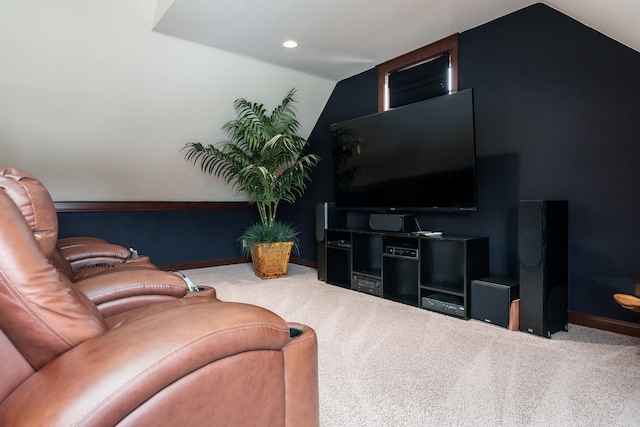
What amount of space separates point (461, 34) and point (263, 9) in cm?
183

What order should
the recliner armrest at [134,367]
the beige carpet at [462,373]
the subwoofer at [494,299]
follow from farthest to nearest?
1. the subwoofer at [494,299]
2. the beige carpet at [462,373]
3. the recliner armrest at [134,367]

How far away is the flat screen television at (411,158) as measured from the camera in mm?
3219

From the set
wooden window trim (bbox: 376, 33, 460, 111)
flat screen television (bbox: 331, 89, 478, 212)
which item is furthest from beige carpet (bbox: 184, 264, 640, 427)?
wooden window trim (bbox: 376, 33, 460, 111)

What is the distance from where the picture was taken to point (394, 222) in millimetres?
3764

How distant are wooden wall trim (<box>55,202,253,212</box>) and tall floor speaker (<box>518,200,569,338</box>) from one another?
14.0 feet

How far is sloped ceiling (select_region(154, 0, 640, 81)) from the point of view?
3000 mm

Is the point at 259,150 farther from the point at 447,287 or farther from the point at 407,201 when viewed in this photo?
the point at 447,287

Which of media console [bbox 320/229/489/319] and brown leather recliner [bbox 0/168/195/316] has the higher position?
brown leather recliner [bbox 0/168/195/316]

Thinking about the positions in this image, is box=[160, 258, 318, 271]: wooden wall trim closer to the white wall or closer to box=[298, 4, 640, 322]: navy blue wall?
the white wall

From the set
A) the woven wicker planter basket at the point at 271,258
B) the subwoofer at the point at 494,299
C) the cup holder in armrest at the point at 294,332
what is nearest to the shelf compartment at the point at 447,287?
the subwoofer at the point at 494,299

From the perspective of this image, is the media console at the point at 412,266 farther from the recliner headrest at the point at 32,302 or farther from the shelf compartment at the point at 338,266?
the recliner headrest at the point at 32,302

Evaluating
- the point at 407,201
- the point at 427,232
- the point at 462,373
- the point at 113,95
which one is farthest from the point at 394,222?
the point at 113,95

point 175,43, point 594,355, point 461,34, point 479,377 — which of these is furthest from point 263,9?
point 594,355

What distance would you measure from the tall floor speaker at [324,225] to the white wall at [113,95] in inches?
59.5
